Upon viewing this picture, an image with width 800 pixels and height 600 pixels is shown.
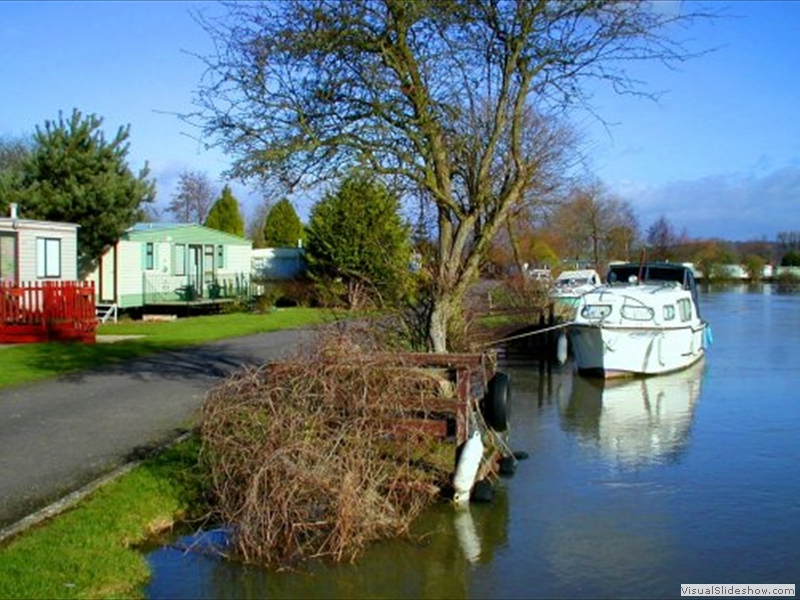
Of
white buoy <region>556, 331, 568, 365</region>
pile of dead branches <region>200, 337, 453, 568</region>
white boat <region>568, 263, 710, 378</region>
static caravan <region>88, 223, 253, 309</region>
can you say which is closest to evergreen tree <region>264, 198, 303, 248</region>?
static caravan <region>88, 223, 253, 309</region>

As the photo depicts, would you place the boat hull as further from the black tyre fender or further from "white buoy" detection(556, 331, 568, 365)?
the black tyre fender

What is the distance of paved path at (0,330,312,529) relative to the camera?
930 centimetres

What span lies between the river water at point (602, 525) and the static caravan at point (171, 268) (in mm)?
20277

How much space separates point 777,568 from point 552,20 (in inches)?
254

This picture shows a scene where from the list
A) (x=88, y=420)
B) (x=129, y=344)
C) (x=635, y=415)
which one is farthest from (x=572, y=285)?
(x=88, y=420)

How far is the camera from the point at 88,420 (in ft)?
41.1

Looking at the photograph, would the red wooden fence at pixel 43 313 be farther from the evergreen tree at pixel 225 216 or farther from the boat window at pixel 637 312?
the evergreen tree at pixel 225 216

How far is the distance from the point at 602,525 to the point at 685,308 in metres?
16.3

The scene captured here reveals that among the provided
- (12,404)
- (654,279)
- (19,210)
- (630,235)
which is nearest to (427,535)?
(12,404)

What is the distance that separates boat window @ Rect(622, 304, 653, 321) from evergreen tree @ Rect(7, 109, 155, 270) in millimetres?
17512

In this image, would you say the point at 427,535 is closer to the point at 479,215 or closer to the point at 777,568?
the point at 777,568

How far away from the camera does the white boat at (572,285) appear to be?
29891 mm

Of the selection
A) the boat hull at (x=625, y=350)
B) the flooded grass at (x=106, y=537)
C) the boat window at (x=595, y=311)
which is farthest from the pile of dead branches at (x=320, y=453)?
the boat window at (x=595, y=311)

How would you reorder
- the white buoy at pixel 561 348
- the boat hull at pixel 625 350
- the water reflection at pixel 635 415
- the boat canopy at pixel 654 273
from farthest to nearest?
the boat canopy at pixel 654 273, the white buoy at pixel 561 348, the boat hull at pixel 625 350, the water reflection at pixel 635 415
